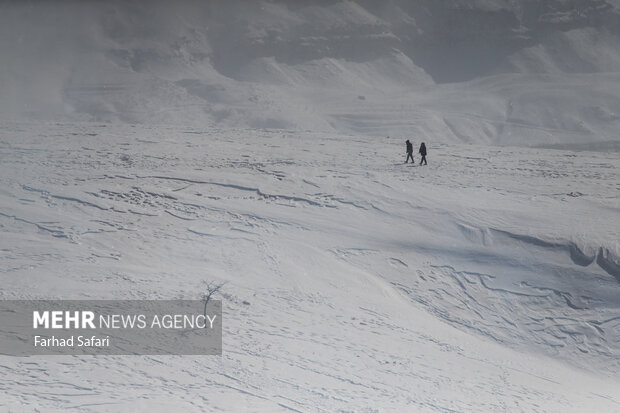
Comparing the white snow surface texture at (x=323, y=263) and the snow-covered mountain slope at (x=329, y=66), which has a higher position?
the snow-covered mountain slope at (x=329, y=66)

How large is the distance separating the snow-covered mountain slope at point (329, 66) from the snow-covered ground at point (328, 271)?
73.6 feet

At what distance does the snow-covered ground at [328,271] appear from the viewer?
9.31m

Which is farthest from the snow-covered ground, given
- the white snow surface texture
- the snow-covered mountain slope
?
the snow-covered mountain slope

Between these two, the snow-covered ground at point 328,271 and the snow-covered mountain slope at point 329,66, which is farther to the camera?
the snow-covered mountain slope at point 329,66

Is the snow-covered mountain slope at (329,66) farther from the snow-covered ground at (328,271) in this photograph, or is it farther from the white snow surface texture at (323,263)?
the snow-covered ground at (328,271)

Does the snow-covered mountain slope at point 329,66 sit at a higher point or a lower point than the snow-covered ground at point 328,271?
higher

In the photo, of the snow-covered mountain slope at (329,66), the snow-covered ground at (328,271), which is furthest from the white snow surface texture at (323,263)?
the snow-covered mountain slope at (329,66)

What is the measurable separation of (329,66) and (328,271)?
47588mm

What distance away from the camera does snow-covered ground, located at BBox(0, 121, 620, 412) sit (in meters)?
9.31

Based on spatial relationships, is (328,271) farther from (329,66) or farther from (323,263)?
(329,66)

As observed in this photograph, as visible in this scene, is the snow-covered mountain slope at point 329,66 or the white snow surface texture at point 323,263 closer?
the white snow surface texture at point 323,263

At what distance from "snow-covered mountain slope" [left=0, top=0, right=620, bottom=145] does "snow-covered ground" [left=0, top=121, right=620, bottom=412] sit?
2243 centimetres

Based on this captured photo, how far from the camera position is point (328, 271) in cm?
1356

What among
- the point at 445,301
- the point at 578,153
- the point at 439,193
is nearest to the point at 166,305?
the point at 445,301
